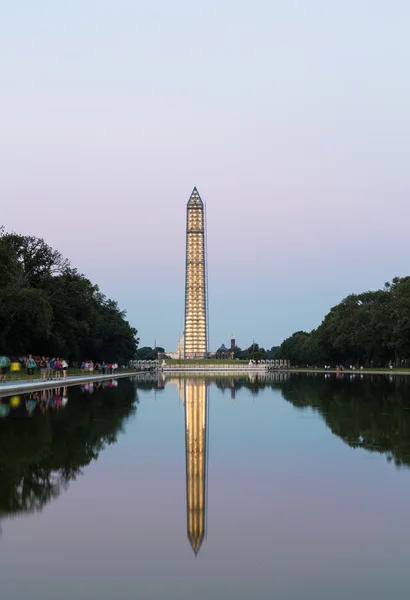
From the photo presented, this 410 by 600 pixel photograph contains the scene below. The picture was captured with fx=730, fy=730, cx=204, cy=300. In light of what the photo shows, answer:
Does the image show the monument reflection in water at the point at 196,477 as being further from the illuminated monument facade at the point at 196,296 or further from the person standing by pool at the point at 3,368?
the illuminated monument facade at the point at 196,296

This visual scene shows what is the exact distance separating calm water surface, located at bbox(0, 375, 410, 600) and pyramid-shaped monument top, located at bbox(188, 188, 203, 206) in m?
178

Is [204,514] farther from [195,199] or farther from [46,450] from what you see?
[195,199]

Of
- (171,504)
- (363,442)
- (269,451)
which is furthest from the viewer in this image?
(363,442)

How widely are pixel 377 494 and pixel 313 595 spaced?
389 cm

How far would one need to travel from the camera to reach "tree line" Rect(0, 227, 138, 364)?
173ft

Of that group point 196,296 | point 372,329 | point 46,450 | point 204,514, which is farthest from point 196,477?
point 196,296

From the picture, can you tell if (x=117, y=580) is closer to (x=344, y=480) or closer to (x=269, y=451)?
(x=344, y=480)

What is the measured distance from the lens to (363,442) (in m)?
14.3

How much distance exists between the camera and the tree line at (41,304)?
173ft

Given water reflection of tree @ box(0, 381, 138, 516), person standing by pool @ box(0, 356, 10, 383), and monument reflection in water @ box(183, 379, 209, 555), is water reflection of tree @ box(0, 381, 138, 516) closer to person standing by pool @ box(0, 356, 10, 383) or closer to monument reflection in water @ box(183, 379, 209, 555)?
monument reflection in water @ box(183, 379, 209, 555)

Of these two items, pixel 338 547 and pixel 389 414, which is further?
pixel 389 414

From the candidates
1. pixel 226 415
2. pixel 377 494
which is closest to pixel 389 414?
pixel 226 415

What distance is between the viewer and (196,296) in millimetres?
186250

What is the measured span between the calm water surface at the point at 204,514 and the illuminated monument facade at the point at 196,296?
555 ft
